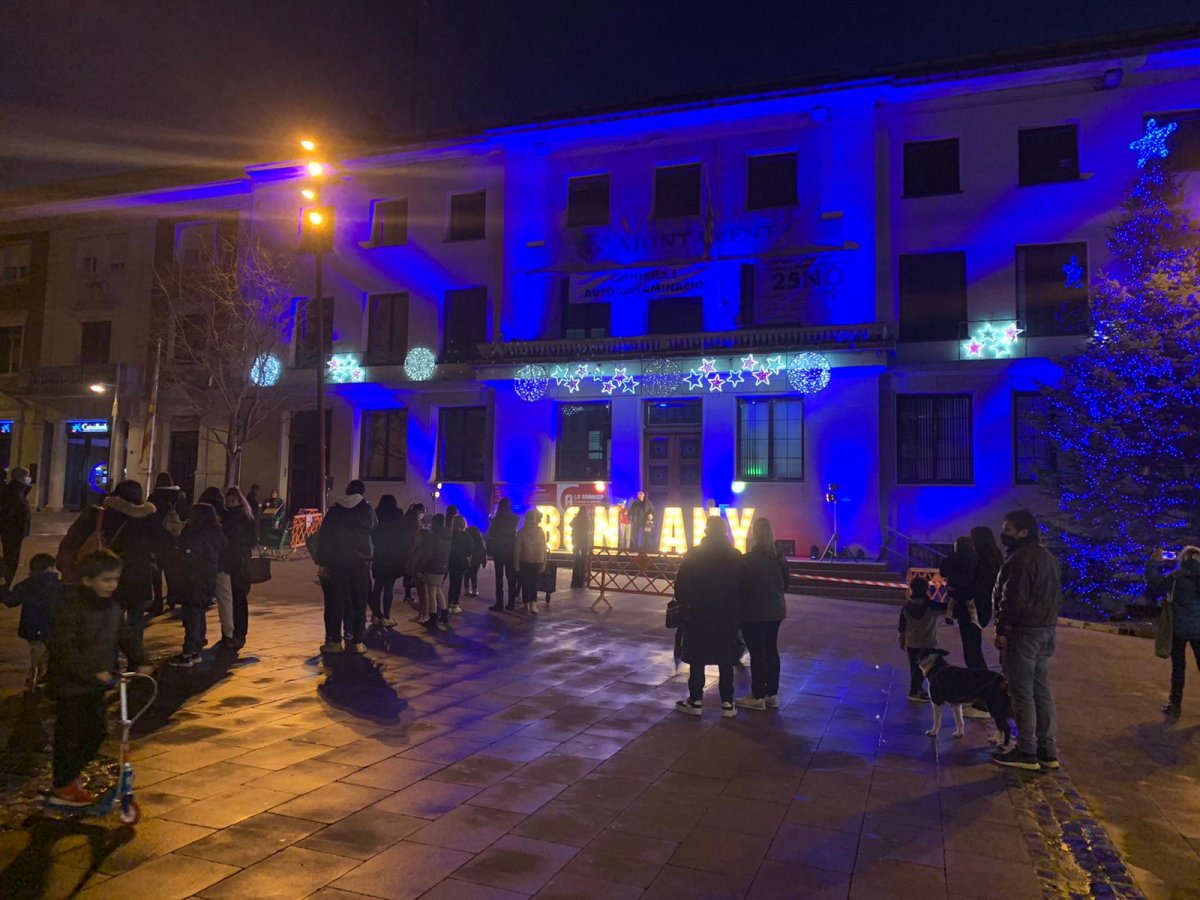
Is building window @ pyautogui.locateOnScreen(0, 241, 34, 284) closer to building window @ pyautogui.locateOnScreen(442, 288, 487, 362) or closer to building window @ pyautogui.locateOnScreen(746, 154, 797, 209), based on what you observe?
building window @ pyautogui.locateOnScreen(442, 288, 487, 362)

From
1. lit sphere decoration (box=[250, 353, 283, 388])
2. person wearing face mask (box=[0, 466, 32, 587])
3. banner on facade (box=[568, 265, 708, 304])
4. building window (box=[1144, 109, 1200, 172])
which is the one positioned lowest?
person wearing face mask (box=[0, 466, 32, 587])

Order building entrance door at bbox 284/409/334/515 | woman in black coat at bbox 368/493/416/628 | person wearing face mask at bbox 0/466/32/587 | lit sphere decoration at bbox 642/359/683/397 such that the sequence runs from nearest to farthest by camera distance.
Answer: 1. woman in black coat at bbox 368/493/416/628
2. person wearing face mask at bbox 0/466/32/587
3. lit sphere decoration at bbox 642/359/683/397
4. building entrance door at bbox 284/409/334/515

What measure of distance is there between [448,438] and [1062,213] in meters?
19.3

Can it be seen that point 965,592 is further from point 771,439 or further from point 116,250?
point 116,250

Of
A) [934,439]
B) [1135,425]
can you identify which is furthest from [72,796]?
[934,439]

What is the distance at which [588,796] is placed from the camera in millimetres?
4992

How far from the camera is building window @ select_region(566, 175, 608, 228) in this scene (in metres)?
24.1

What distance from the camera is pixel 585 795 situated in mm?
5008

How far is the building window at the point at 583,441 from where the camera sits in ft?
76.6

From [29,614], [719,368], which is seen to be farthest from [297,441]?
[29,614]

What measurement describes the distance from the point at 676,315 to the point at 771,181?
4.80 m

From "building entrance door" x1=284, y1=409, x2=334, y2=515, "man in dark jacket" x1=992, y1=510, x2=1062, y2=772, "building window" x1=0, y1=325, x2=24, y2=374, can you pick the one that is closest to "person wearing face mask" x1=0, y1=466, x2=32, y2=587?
"man in dark jacket" x1=992, y1=510, x2=1062, y2=772

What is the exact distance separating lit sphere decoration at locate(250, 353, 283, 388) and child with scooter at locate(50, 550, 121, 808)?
67.7 feet

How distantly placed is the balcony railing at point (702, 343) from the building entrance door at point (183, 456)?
43.4 ft
